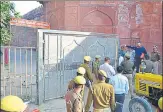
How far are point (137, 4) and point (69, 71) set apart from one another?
1049 centimetres

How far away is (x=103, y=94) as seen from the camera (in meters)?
4.55

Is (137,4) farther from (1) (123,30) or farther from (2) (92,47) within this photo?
(2) (92,47)

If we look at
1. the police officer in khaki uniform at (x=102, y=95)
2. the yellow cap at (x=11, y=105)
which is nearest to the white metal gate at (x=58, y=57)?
the police officer in khaki uniform at (x=102, y=95)

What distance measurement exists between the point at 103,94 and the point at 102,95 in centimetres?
3

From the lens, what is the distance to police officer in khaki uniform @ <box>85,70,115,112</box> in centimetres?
454

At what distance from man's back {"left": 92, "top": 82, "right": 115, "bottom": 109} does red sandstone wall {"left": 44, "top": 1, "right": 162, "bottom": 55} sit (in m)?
11.5

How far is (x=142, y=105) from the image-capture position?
602 centimetres

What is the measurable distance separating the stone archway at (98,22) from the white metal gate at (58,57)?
Result: 31.2ft

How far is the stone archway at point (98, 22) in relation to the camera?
18.4 metres

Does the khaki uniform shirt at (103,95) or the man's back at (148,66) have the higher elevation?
the man's back at (148,66)

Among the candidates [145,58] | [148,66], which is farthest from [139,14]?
[148,66]

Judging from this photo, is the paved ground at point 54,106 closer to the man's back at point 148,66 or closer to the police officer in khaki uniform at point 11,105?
the man's back at point 148,66

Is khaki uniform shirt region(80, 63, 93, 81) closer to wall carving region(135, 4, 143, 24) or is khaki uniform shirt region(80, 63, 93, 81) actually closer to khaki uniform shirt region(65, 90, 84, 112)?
khaki uniform shirt region(65, 90, 84, 112)

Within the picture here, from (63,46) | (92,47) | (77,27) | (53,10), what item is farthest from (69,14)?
(63,46)
